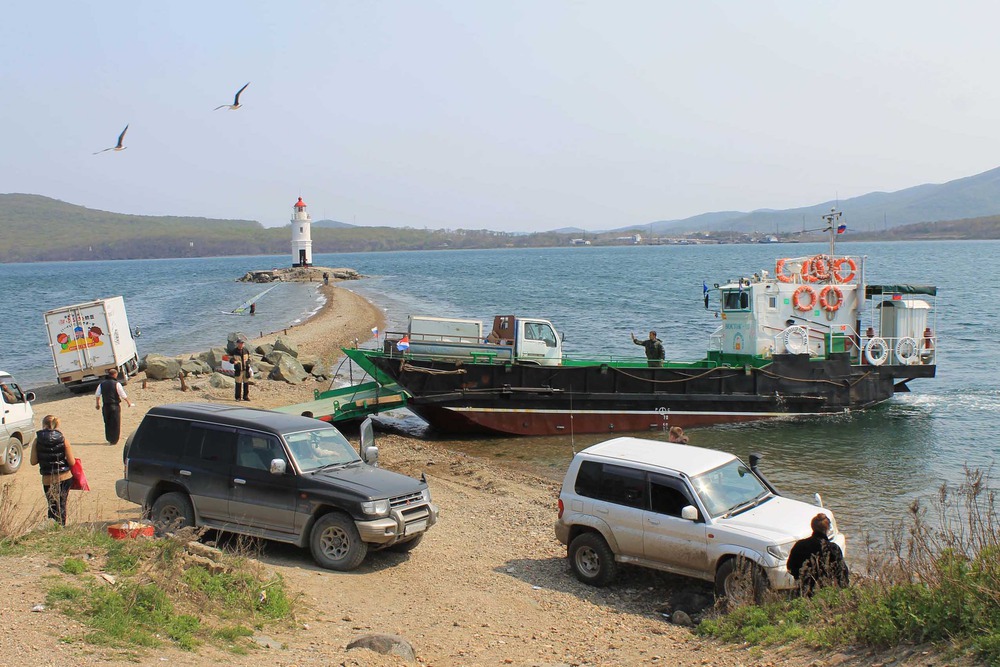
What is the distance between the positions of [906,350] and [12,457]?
23.8 meters

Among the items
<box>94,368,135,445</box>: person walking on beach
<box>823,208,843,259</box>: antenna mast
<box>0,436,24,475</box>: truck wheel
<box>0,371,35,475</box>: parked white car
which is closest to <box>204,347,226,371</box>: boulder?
<box>94,368,135,445</box>: person walking on beach

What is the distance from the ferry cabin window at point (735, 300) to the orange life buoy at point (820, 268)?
2.66 metres

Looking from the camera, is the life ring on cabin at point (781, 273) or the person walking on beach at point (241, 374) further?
the life ring on cabin at point (781, 273)

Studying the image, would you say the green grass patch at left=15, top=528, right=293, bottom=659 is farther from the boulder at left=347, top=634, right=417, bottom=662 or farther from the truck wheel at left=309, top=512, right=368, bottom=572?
the truck wheel at left=309, top=512, right=368, bottom=572

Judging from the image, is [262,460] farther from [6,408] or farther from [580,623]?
[6,408]

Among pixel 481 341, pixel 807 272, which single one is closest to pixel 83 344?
pixel 481 341

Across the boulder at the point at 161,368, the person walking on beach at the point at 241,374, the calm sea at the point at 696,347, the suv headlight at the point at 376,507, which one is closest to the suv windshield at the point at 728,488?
the suv headlight at the point at 376,507

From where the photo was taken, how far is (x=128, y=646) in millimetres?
6590

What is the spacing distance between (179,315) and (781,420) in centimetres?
5461

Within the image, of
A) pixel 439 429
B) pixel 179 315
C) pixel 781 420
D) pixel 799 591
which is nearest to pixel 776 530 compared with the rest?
pixel 799 591

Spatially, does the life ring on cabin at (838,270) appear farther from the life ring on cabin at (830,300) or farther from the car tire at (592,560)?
the car tire at (592,560)

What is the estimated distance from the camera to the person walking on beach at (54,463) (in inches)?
416

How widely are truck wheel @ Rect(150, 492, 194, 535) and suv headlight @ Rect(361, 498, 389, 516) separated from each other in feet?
8.38

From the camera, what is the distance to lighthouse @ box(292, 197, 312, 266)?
125000 mm
